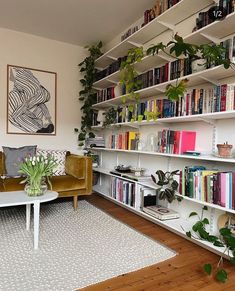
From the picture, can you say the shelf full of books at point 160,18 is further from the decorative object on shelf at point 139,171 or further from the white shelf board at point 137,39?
the decorative object on shelf at point 139,171

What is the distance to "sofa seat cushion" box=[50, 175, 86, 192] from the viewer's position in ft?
9.07

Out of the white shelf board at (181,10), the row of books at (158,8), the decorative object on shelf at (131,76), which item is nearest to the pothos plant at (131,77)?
the decorative object on shelf at (131,76)

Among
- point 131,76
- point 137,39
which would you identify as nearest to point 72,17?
A: point 137,39

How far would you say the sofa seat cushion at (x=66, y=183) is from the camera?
2.76 meters

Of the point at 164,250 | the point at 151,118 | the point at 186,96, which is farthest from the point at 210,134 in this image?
the point at 164,250

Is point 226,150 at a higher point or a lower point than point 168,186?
higher

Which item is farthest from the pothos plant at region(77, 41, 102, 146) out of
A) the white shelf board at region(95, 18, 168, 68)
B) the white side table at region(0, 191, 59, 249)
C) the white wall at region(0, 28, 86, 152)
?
the white side table at region(0, 191, 59, 249)

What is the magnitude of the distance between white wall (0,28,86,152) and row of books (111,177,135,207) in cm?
114

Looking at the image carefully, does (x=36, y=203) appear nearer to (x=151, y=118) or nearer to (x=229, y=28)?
(x=151, y=118)

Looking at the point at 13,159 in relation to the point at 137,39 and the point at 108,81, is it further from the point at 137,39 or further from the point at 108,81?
the point at 137,39

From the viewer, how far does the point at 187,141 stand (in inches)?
91.3

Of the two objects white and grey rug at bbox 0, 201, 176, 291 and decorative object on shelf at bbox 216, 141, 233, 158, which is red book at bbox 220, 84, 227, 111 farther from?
white and grey rug at bbox 0, 201, 176, 291

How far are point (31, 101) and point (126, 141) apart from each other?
1.63m

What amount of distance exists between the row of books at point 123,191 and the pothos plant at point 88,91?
3.65 feet
